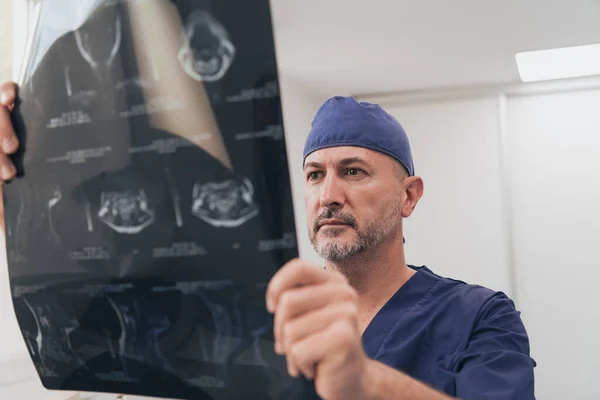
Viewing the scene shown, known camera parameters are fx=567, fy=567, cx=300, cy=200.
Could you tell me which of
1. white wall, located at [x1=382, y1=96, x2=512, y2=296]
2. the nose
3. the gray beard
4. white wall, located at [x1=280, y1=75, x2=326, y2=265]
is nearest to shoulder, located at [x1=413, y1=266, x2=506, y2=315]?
the gray beard

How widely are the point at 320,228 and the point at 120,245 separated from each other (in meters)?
0.65

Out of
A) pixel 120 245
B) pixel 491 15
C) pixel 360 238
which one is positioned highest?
pixel 491 15

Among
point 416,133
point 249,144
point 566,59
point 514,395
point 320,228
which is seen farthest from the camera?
point 416,133

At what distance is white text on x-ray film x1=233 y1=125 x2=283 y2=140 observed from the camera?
1.83ft

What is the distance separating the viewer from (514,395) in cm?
93

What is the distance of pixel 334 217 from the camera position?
128 cm

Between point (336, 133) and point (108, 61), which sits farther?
point (336, 133)

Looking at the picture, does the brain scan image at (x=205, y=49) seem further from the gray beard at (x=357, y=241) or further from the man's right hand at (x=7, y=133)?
the gray beard at (x=357, y=241)

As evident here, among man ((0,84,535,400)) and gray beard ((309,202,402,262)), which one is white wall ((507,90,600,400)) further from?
gray beard ((309,202,402,262))

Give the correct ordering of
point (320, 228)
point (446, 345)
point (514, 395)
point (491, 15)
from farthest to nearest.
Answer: point (491, 15) < point (320, 228) < point (446, 345) < point (514, 395)

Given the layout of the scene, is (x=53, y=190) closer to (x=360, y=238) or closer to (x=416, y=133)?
(x=360, y=238)

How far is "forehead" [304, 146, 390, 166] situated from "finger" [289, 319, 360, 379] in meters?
0.82

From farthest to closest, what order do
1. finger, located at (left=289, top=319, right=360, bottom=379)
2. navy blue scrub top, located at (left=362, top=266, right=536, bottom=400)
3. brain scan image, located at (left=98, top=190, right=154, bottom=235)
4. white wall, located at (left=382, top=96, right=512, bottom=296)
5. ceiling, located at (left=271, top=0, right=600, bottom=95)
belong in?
white wall, located at (left=382, top=96, right=512, bottom=296) < ceiling, located at (left=271, top=0, right=600, bottom=95) < navy blue scrub top, located at (left=362, top=266, right=536, bottom=400) < brain scan image, located at (left=98, top=190, right=154, bottom=235) < finger, located at (left=289, top=319, right=360, bottom=379)

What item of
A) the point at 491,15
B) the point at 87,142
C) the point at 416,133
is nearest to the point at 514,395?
the point at 87,142
